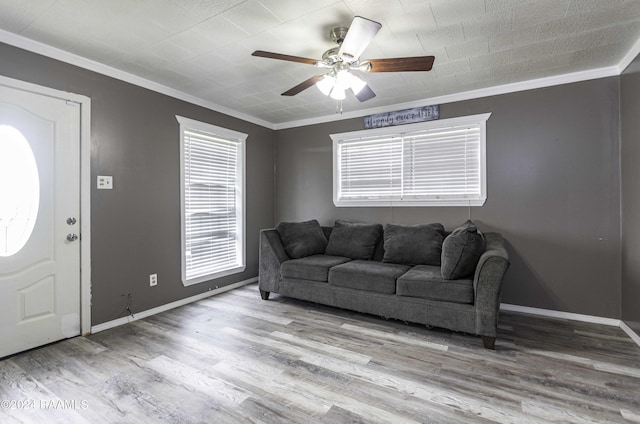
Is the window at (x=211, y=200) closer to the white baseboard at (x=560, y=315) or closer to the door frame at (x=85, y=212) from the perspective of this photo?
the door frame at (x=85, y=212)

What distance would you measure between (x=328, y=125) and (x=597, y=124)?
122 inches

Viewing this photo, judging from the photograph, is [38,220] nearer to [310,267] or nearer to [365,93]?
[310,267]

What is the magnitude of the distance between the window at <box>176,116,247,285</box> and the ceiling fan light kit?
183 centimetres

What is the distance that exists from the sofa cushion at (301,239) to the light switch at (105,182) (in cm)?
188

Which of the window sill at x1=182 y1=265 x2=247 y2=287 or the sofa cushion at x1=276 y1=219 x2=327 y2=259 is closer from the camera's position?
the window sill at x1=182 y1=265 x2=247 y2=287

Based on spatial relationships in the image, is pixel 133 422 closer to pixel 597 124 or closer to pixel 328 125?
pixel 328 125

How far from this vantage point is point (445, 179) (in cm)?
380

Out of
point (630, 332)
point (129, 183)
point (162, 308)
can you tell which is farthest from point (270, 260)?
point (630, 332)

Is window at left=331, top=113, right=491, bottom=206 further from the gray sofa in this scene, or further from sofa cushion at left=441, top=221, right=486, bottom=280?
sofa cushion at left=441, top=221, right=486, bottom=280

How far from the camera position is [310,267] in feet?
11.6

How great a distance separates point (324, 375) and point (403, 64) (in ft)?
7.46

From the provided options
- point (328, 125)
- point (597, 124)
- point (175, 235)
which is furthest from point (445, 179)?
point (175, 235)

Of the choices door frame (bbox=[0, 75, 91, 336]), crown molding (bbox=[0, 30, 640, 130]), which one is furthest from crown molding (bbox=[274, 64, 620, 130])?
door frame (bbox=[0, 75, 91, 336])

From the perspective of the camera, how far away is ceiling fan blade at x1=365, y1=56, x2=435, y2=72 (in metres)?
2.10
